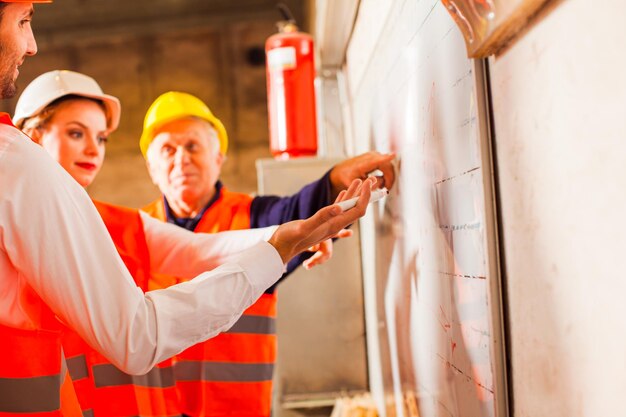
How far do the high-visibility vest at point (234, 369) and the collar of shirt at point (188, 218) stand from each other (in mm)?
202

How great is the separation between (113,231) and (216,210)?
48 cm

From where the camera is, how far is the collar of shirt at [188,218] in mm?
2238

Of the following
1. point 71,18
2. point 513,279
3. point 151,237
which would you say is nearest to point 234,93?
point 71,18

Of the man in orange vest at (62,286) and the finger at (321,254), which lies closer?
the man in orange vest at (62,286)

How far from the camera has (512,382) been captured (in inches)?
37.2

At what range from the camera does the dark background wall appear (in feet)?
21.0

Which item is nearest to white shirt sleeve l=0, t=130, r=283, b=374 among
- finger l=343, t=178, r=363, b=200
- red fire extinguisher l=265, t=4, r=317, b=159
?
finger l=343, t=178, r=363, b=200

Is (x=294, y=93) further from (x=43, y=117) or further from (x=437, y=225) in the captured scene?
(x=437, y=225)

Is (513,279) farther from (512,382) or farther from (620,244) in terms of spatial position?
(620,244)

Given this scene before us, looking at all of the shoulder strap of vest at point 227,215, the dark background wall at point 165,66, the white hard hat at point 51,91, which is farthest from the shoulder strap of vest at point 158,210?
the dark background wall at point 165,66

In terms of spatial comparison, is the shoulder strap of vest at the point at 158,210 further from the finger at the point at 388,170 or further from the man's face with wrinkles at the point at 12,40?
the man's face with wrinkles at the point at 12,40

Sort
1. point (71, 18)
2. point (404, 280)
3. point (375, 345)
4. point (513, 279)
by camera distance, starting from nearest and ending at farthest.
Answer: point (513, 279)
point (404, 280)
point (375, 345)
point (71, 18)

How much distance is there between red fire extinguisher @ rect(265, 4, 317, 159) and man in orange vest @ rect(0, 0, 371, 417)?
2061 mm

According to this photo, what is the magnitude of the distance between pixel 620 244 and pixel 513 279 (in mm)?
321
